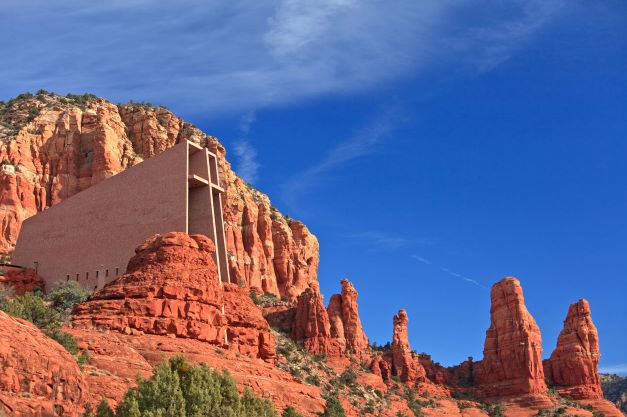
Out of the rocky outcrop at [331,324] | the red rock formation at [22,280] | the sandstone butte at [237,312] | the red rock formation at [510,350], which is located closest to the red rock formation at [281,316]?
the sandstone butte at [237,312]

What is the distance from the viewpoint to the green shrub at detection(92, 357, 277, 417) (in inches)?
1172

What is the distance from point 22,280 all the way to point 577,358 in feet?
223

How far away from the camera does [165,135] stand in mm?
104000

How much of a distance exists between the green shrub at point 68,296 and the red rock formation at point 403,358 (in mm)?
49231

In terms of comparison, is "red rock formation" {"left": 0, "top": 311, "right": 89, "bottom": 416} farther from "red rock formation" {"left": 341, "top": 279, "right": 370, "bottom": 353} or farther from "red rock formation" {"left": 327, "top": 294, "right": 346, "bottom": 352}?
"red rock formation" {"left": 341, "top": 279, "right": 370, "bottom": 353}

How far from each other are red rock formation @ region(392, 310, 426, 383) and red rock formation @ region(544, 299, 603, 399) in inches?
709

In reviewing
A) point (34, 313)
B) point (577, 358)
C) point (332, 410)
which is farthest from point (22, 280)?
point (577, 358)

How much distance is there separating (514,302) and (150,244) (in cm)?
6731

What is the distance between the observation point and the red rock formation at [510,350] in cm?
10231

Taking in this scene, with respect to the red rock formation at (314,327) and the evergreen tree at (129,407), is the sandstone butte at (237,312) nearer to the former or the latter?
the red rock formation at (314,327)

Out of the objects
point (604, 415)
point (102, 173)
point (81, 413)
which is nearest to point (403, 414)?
point (604, 415)

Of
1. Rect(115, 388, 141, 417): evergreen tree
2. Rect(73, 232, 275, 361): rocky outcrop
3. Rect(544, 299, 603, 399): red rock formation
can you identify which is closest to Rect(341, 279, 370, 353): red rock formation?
Rect(544, 299, 603, 399): red rock formation

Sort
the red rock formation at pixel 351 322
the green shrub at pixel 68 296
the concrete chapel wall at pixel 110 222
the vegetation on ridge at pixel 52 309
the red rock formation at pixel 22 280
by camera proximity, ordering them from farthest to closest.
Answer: the red rock formation at pixel 351 322
the red rock formation at pixel 22 280
the concrete chapel wall at pixel 110 222
the green shrub at pixel 68 296
the vegetation on ridge at pixel 52 309

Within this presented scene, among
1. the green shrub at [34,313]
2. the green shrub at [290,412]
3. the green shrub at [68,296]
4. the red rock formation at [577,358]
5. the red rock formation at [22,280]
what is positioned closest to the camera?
the green shrub at [34,313]
